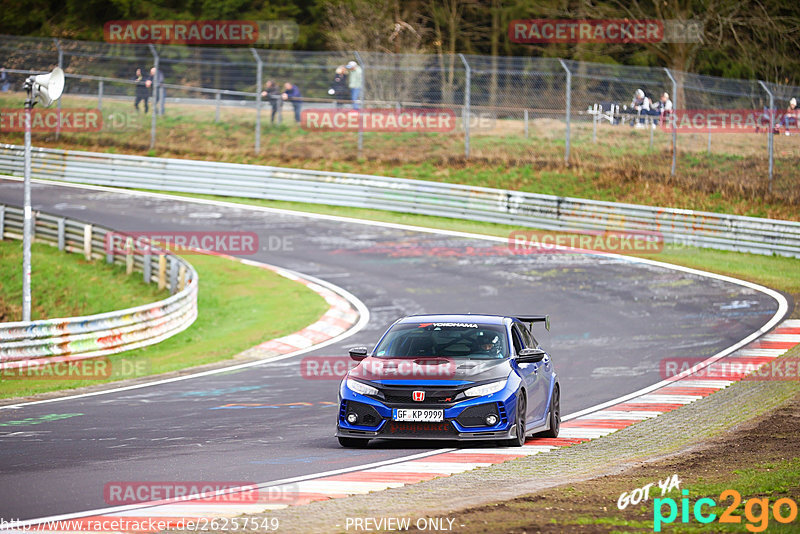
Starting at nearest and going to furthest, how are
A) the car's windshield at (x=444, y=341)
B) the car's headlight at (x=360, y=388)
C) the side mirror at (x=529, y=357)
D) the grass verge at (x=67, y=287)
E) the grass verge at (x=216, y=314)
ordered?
the car's headlight at (x=360, y=388), the side mirror at (x=529, y=357), the car's windshield at (x=444, y=341), the grass verge at (x=216, y=314), the grass verge at (x=67, y=287)

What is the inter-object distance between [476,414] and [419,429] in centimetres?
57

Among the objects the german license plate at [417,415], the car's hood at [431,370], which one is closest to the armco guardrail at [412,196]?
the car's hood at [431,370]

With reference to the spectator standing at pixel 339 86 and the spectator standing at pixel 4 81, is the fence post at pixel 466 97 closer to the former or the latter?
the spectator standing at pixel 339 86

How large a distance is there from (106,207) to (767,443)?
2729cm

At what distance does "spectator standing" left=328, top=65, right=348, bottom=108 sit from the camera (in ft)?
121

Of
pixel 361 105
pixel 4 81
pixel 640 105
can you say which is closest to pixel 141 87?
pixel 4 81

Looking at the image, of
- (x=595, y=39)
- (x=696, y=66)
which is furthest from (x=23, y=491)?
(x=696, y=66)

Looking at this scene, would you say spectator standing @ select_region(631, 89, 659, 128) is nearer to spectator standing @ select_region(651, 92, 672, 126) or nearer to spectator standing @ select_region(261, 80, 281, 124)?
spectator standing @ select_region(651, 92, 672, 126)

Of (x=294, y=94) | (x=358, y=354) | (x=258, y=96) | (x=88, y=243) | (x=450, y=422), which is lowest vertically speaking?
(x=88, y=243)

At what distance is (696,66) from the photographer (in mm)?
57781

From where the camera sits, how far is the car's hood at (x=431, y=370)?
10750 millimetres

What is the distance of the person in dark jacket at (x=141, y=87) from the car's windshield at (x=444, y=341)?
30043 millimetres

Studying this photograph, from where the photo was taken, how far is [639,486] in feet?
27.7

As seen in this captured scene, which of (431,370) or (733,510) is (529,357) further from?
(733,510)
